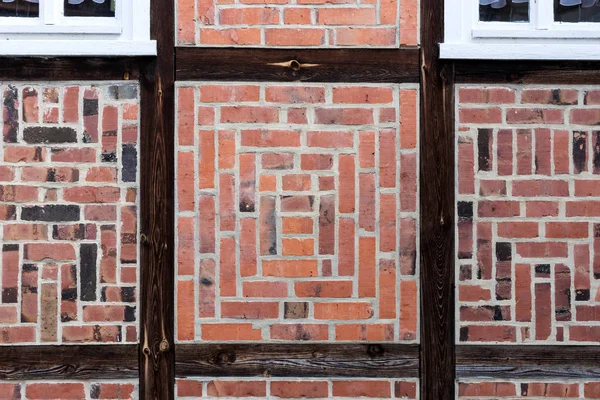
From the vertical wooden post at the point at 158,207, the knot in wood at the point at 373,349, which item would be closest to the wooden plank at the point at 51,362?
the vertical wooden post at the point at 158,207

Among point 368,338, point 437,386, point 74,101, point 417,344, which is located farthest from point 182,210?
point 437,386

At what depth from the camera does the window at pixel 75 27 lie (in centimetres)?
256

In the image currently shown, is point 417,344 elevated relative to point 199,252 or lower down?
lower down

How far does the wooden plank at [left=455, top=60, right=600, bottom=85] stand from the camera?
2.61 metres

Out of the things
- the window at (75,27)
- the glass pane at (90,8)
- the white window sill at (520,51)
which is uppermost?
the glass pane at (90,8)

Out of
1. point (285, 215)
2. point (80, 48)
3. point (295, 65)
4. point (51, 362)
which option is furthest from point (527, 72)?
point (51, 362)

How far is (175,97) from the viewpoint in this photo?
2592 millimetres

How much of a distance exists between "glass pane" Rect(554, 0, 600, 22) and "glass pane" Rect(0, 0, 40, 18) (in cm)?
223

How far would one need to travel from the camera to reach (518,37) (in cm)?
265

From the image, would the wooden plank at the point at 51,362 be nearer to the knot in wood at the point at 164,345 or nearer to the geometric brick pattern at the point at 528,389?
the knot in wood at the point at 164,345

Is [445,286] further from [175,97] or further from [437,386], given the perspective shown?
[175,97]

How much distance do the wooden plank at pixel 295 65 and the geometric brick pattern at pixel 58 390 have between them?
1.31m

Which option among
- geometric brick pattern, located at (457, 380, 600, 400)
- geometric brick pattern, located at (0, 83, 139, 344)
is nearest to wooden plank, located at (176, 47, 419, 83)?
geometric brick pattern, located at (0, 83, 139, 344)

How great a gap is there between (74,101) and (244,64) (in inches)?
28.0
